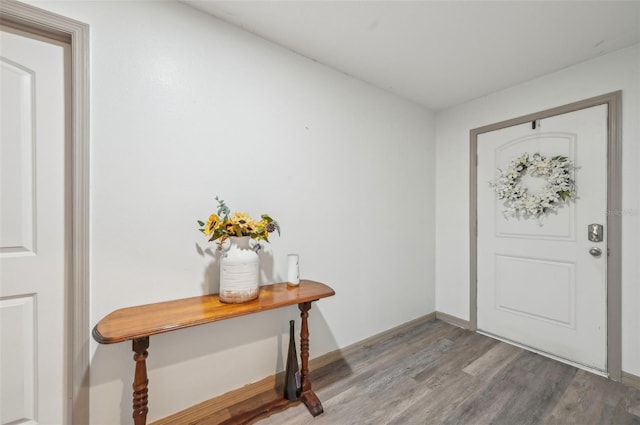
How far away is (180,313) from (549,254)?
2.83 meters

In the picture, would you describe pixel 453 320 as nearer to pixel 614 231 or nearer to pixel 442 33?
pixel 614 231

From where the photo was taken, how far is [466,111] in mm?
2834

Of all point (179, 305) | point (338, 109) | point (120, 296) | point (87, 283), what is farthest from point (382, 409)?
point (338, 109)

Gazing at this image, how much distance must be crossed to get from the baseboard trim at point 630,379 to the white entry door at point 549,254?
12cm

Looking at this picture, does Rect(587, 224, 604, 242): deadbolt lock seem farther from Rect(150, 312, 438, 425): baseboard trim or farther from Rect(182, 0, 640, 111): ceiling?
Rect(150, 312, 438, 425): baseboard trim

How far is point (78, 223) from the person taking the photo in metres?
1.26

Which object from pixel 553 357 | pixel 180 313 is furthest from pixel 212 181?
pixel 553 357

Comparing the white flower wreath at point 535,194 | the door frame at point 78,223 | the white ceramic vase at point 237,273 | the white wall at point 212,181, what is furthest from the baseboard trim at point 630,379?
the door frame at point 78,223

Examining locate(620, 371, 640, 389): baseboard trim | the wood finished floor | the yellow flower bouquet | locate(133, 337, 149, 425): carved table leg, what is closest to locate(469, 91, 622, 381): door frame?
locate(620, 371, 640, 389): baseboard trim

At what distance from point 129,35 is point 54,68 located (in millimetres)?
379

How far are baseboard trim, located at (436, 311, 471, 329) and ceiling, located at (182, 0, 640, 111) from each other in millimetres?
2387

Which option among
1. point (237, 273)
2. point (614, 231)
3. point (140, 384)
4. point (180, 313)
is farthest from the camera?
point (614, 231)

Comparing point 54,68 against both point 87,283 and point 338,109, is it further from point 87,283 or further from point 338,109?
point 338,109

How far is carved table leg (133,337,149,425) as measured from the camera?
3.88 ft
